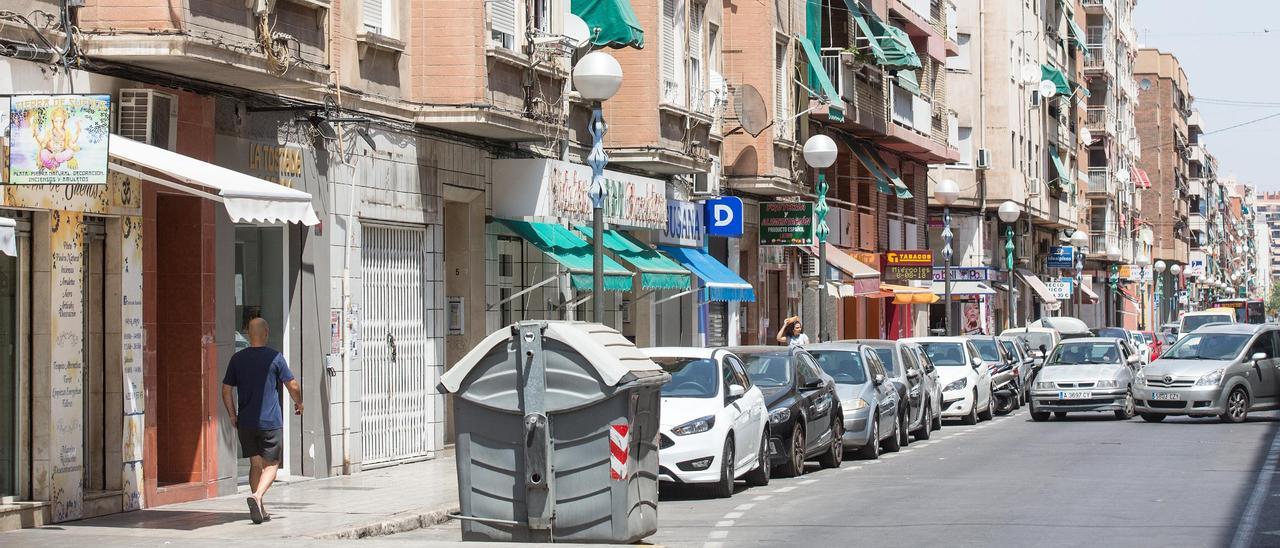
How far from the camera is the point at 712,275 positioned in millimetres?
33406

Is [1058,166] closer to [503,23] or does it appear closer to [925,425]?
[925,425]

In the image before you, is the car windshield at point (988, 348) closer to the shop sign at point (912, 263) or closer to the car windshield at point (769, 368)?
the shop sign at point (912, 263)

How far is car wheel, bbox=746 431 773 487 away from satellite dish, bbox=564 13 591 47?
8.33 metres

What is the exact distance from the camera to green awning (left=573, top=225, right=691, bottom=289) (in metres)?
28.4

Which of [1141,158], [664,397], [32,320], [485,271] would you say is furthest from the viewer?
[1141,158]

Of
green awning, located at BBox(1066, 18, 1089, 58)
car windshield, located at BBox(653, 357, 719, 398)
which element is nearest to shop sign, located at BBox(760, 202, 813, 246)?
car windshield, located at BBox(653, 357, 719, 398)

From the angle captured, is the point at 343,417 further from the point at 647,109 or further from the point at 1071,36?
the point at 1071,36

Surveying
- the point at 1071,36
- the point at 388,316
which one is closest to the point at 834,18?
the point at 388,316

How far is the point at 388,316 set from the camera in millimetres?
21922

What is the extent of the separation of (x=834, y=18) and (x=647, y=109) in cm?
1772

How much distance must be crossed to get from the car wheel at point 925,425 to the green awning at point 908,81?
21521 mm

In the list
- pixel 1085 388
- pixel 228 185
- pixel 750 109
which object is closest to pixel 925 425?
pixel 1085 388

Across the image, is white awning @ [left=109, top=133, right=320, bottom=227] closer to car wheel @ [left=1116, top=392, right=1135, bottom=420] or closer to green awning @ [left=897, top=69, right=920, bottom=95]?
car wheel @ [left=1116, top=392, right=1135, bottom=420]

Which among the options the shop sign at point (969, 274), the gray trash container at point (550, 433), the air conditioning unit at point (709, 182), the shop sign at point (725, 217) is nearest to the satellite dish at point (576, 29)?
the air conditioning unit at point (709, 182)
